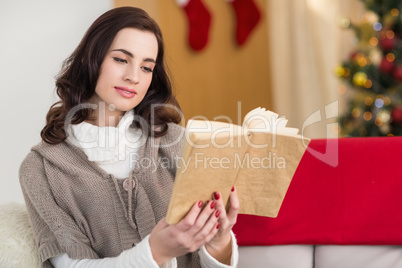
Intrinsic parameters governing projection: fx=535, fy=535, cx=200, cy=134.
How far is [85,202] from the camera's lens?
128cm

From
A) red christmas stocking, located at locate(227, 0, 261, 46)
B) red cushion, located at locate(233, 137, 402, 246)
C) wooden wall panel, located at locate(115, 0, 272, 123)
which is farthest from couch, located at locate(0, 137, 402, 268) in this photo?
red christmas stocking, located at locate(227, 0, 261, 46)

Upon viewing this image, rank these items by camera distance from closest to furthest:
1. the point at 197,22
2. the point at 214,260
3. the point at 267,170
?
the point at 267,170 → the point at 214,260 → the point at 197,22

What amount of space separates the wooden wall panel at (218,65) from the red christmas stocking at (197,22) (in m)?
0.05

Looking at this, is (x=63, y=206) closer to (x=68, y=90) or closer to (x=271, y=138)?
(x=68, y=90)

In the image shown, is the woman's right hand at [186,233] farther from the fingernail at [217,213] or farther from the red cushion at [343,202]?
the red cushion at [343,202]

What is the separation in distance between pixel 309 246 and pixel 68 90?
744 mm

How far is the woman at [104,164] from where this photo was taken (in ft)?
4.02

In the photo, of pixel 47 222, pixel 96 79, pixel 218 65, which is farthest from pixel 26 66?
pixel 47 222

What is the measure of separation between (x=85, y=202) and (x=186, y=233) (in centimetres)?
36

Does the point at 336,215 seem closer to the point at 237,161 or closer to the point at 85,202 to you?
the point at 237,161

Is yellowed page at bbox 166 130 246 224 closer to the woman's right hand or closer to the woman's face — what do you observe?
the woman's right hand

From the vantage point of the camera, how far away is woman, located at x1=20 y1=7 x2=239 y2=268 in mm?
1225

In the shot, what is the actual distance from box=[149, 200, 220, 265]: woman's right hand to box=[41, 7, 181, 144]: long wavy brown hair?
394 millimetres

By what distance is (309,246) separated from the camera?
1400 mm
